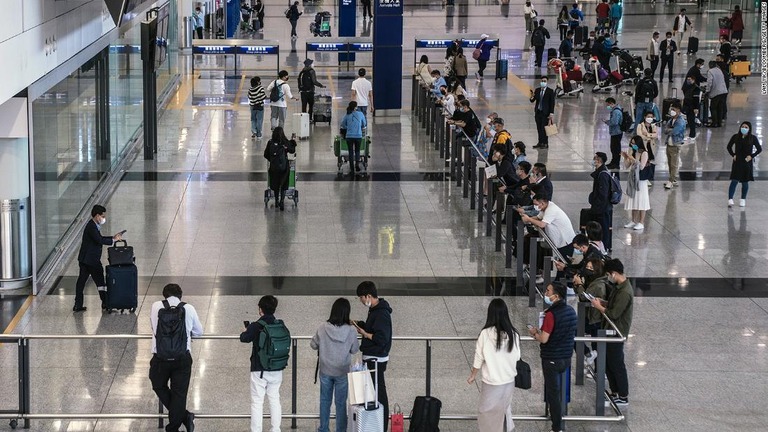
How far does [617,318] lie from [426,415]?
2.21 m

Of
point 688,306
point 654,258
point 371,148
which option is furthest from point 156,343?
point 371,148

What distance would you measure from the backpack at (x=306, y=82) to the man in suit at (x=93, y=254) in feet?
47.6

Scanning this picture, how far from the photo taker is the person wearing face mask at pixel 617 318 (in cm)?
1131

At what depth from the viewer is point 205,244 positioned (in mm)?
17438

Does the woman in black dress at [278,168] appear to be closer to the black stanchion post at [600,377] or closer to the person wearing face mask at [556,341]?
the black stanchion post at [600,377]

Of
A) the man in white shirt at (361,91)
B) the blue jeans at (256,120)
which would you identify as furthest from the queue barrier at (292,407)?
the man in white shirt at (361,91)

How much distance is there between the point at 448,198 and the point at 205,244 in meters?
4.94

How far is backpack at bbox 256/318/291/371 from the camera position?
33.2 ft

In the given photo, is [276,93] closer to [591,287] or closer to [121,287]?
[121,287]

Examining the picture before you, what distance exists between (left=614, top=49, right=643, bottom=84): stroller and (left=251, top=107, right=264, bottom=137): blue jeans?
1284 centimetres

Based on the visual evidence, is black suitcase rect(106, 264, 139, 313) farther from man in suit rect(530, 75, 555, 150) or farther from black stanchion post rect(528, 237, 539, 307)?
man in suit rect(530, 75, 555, 150)

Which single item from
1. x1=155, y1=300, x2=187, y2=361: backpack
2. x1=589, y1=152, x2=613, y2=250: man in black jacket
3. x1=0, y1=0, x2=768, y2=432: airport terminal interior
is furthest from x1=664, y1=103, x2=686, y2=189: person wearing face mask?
x1=155, y1=300, x2=187, y2=361: backpack

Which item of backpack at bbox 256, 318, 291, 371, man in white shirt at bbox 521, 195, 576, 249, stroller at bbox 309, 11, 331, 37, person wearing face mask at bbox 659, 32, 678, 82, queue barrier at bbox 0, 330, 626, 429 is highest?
stroller at bbox 309, 11, 331, 37

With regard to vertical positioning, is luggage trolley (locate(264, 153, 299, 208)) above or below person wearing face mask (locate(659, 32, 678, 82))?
below
